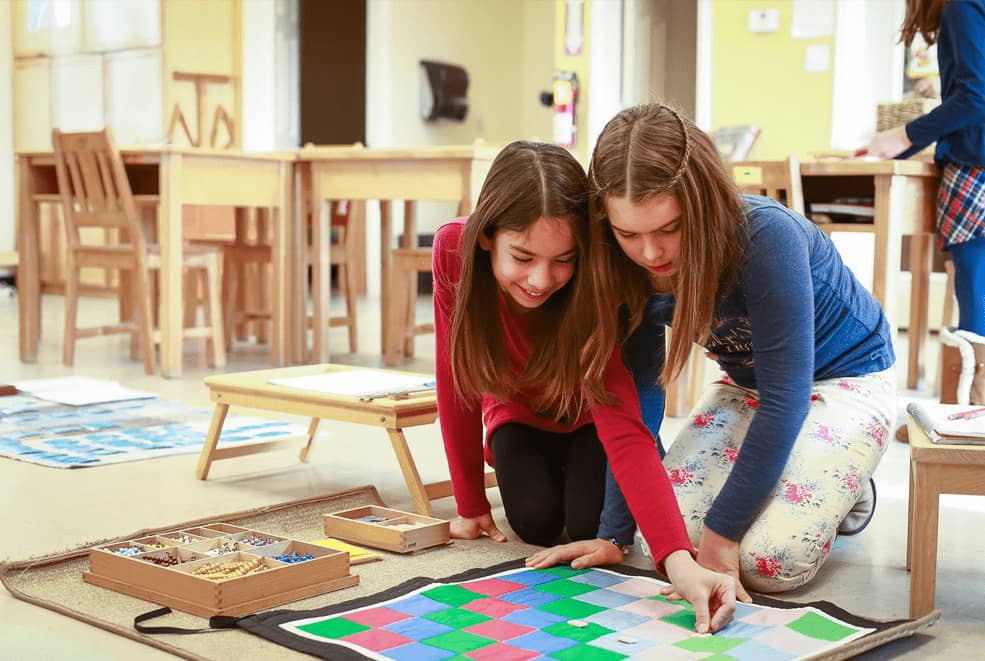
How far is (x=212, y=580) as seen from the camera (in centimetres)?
168

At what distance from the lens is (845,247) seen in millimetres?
6352

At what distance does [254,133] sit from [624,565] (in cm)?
697

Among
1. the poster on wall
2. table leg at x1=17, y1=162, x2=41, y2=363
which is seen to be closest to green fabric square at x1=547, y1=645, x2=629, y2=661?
table leg at x1=17, y1=162, x2=41, y2=363

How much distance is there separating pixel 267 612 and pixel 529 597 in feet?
1.24

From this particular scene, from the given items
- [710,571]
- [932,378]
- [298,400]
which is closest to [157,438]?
[298,400]

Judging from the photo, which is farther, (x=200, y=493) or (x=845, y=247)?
(x=845, y=247)

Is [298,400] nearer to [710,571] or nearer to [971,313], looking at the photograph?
[710,571]

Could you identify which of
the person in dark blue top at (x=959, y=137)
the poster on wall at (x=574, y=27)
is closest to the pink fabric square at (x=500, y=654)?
the person in dark blue top at (x=959, y=137)

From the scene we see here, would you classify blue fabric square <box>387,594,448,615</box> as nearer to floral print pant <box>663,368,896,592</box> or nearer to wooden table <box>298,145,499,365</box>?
floral print pant <box>663,368,896,592</box>

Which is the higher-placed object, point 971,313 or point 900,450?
point 971,313

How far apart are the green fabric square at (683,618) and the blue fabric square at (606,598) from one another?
0.09 m

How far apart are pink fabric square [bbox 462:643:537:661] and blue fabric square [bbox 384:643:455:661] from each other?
0.03 metres

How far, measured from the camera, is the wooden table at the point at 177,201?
4.32 m

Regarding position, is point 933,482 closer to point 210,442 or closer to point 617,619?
point 617,619
